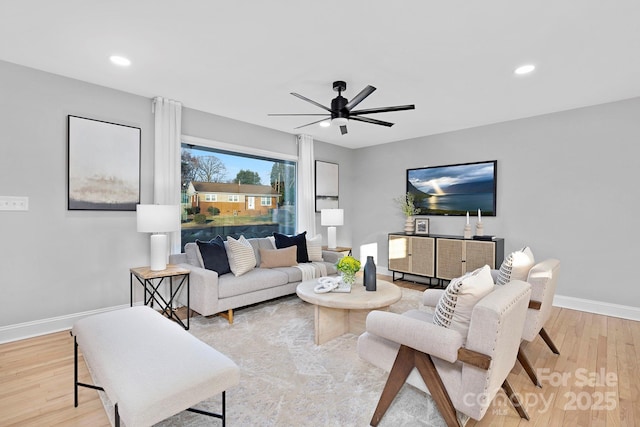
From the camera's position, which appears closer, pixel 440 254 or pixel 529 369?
pixel 529 369

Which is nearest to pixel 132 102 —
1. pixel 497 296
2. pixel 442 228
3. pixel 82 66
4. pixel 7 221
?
pixel 82 66

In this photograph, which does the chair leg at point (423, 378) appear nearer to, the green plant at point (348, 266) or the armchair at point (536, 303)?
the armchair at point (536, 303)

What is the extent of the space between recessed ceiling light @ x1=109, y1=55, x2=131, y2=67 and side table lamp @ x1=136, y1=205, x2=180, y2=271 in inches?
53.1

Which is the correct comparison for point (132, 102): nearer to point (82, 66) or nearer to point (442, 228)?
point (82, 66)

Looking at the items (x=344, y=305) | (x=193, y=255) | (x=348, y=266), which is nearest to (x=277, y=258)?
(x=193, y=255)

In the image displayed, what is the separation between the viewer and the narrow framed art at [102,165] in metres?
3.20

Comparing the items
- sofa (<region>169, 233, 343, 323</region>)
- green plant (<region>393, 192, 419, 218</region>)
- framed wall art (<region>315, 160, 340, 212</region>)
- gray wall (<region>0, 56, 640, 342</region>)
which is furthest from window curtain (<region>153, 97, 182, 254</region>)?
green plant (<region>393, 192, 419, 218</region>)

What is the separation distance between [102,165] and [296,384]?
303 centimetres

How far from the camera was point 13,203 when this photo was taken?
2.90 m

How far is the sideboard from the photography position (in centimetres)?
439

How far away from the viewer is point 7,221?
288 centimetres

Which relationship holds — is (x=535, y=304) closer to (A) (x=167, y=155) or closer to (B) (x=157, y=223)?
(B) (x=157, y=223)

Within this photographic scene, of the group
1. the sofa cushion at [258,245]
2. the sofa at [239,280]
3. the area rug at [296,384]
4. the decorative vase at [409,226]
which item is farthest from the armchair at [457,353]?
the decorative vase at [409,226]

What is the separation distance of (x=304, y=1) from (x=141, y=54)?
1.61 metres
